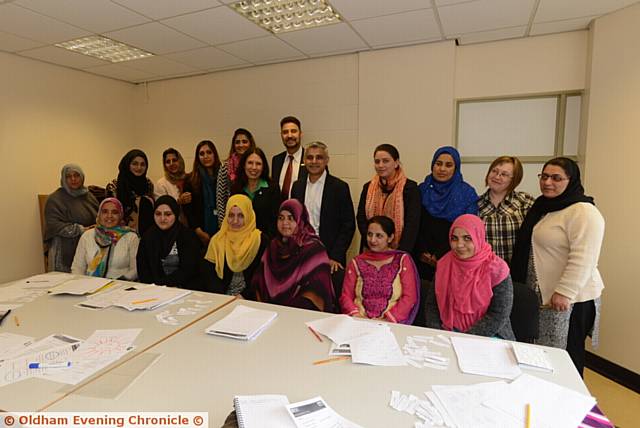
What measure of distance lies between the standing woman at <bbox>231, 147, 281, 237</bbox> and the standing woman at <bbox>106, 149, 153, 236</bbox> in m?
1.02

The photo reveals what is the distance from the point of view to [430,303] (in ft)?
6.43

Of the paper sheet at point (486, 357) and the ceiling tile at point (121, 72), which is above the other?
the ceiling tile at point (121, 72)

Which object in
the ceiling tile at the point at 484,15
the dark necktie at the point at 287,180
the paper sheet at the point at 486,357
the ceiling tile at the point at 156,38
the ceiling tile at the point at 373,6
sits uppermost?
the ceiling tile at the point at 484,15

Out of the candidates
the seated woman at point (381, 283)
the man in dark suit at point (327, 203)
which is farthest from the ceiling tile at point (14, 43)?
the seated woman at point (381, 283)

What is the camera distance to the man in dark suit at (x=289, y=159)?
10.5 feet

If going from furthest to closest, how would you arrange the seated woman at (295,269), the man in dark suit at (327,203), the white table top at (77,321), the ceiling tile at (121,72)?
the ceiling tile at (121,72) → the man in dark suit at (327,203) → the seated woman at (295,269) → the white table top at (77,321)

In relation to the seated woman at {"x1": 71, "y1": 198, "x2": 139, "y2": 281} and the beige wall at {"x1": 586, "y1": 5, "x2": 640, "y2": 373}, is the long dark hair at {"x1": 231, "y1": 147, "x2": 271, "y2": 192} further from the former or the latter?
the beige wall at {"x1": 586, "y1": 5, "x2": 640, "y2": 373}

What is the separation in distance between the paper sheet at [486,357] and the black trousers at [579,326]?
36.9 inches

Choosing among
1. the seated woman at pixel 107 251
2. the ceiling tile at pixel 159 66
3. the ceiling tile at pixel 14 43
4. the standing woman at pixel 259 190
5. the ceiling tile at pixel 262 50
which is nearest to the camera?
the seated woman at pixel 107 251

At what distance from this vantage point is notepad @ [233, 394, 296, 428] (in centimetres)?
98

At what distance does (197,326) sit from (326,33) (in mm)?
2601

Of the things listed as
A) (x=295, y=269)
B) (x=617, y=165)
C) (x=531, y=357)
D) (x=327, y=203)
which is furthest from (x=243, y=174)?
(x=617, y=165)

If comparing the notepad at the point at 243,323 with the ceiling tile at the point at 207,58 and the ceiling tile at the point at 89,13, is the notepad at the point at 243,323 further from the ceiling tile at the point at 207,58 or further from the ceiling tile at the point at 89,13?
the ceiling tile at the point at 207,58

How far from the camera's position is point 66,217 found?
3.46m
